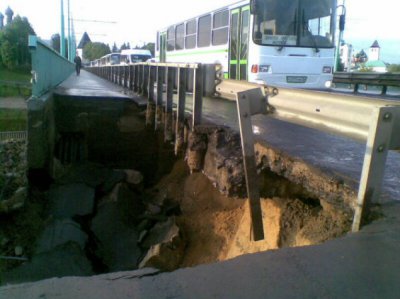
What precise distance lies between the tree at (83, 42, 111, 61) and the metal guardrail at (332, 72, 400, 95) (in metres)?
68.4

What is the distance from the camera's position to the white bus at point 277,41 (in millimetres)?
13562

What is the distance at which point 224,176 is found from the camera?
17.5 feet

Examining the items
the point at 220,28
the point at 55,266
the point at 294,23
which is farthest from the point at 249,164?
the point at 220,28

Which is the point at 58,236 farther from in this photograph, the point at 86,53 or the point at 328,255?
the point at 86,53

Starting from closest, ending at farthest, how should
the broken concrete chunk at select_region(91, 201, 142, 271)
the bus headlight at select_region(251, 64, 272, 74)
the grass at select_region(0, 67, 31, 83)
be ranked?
1. the broken concrete chunk at select_region(91, 201, 142, 271)
2. the bus headlight at select_region(251, 64, 272, 74)
3. the grass at select_region(0, 67, 31, 83)

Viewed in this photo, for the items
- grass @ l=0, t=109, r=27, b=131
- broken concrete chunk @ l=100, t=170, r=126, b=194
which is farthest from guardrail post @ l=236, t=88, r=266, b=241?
grass @ l=0, t=109, r=27, b=131

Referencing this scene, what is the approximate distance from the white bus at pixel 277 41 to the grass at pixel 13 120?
11.3 metres

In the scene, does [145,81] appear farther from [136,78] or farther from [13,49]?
[13,49]

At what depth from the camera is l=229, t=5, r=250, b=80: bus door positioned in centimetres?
1384

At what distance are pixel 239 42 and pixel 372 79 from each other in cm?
579

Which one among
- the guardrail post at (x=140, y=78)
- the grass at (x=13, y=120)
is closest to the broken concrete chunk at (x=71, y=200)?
the guardrail post at (x=140, y=78)

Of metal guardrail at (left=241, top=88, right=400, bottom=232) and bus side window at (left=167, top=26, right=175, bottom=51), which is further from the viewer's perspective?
bus side window at (left=167, top=26, right=175, bottom=51)

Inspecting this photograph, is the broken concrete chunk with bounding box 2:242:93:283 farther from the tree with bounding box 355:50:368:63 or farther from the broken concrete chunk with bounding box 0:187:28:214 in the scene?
the tree with bounding box 355:50:368:63

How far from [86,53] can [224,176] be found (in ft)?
279
